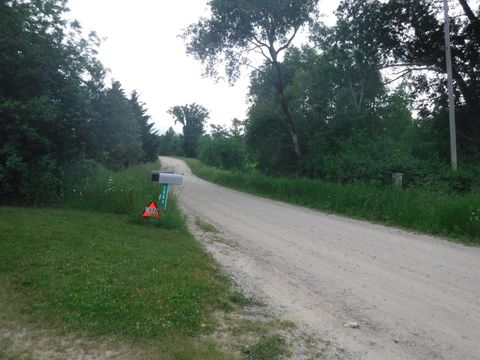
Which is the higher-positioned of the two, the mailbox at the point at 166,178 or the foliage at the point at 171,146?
the foliage at the point at 171,146

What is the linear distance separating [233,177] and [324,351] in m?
22.8

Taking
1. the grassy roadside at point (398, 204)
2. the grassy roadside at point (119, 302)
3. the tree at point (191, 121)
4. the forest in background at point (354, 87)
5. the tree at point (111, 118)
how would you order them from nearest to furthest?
the grassy roadside at point (119, 302) < the grassy roadside at point (398, 204) < the tree at point (111, 118) < the forest in background at point (354, 87) < the tree at point (191, 121)

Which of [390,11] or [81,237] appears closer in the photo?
[81,237]

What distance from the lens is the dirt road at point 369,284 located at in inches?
150

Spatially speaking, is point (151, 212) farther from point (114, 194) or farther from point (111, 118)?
point (111, 118)

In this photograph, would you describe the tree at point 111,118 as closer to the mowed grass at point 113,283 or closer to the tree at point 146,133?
the mowed grass at point 113,283

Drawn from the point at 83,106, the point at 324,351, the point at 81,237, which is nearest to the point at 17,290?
the point at 81,237

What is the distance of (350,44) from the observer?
19469 millimetres

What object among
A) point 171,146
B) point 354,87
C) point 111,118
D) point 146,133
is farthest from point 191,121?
point 111,118

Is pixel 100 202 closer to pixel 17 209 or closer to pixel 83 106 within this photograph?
pixel 17 209

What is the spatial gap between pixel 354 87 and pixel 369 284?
73.0 ft

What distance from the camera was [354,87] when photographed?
82.9 feet

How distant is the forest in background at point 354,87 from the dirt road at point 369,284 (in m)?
6.58

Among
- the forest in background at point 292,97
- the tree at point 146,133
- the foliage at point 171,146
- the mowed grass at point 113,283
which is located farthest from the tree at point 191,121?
the mowed grass at point 113,283
